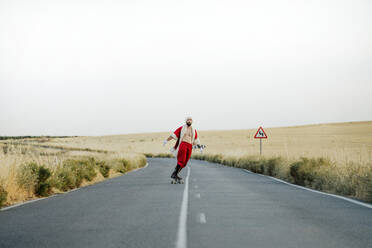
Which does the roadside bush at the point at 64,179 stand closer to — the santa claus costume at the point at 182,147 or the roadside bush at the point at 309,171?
the santa claus costume at the point at 182,147

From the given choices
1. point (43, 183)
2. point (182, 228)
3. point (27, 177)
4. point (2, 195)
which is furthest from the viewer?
point (43, 183)

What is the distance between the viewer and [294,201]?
1302 cm

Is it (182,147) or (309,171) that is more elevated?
(182,147)

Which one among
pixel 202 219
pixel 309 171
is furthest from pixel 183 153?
pixel 202 219

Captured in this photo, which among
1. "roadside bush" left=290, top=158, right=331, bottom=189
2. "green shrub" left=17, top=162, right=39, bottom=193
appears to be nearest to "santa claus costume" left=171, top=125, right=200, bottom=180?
"roadside bush" left=290, top=158, right=331, bottom=189

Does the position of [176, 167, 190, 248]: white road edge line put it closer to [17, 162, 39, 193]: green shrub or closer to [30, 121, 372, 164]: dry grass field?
[17, 162, 39, 193]: green shrub

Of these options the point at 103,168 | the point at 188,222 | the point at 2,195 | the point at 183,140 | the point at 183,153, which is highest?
the point at 183,140

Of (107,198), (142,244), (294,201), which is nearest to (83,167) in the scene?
(107,198)

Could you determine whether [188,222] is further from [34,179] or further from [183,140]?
[183,140]

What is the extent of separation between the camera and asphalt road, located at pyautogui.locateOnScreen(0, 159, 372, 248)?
24.8 ft

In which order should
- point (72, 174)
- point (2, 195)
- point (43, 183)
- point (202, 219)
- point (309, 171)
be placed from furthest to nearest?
point (309, 171) → point (72, 174) → point (43, 183) → point (2, 195) → point (202, 219)

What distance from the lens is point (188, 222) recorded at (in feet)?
31.1

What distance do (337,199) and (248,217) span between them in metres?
4.32

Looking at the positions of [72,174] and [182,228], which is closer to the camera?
[182,228]
